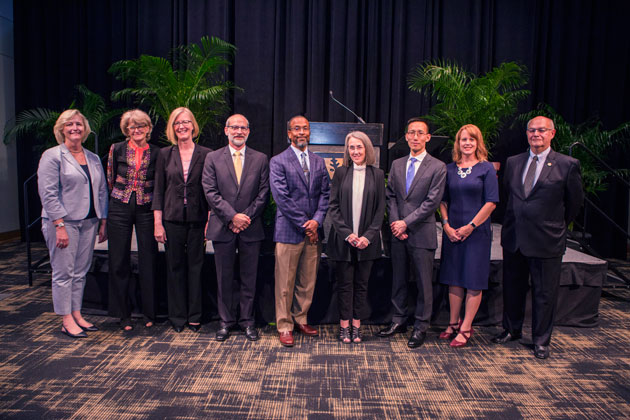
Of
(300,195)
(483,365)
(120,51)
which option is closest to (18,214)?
(120,51)

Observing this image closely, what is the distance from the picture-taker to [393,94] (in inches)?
263

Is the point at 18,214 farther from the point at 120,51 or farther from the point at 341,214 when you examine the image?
the point at 341,214

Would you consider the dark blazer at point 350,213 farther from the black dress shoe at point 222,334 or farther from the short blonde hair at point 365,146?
the black dress shoe at point 222,334

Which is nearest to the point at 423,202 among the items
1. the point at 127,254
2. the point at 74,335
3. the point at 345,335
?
the point at 345,335

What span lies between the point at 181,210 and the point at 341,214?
1.13 meters

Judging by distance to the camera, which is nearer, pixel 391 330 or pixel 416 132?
pixel 416 132

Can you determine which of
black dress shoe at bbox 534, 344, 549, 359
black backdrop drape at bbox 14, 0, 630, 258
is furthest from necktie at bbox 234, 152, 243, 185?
black backdrop drape at bbox 14, 0, 630, 258

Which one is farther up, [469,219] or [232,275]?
[469,219]

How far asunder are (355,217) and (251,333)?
112 cm

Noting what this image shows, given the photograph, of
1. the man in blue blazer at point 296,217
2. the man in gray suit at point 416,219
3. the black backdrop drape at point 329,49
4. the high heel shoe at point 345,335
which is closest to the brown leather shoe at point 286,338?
the man in blue blazer at point 296,217

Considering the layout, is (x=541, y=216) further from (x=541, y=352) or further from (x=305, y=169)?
(x=305, y=169)

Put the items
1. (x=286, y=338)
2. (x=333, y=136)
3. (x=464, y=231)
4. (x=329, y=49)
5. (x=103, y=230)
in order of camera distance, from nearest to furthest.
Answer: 1. (x=464, y=231)
2. (x=286, y=338)
3. (x=103, y=230)
4. (x=333, y=136)
5. (x=329, y=49)

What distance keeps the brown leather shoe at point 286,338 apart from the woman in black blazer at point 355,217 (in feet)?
1.31

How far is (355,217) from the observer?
2.92 m
